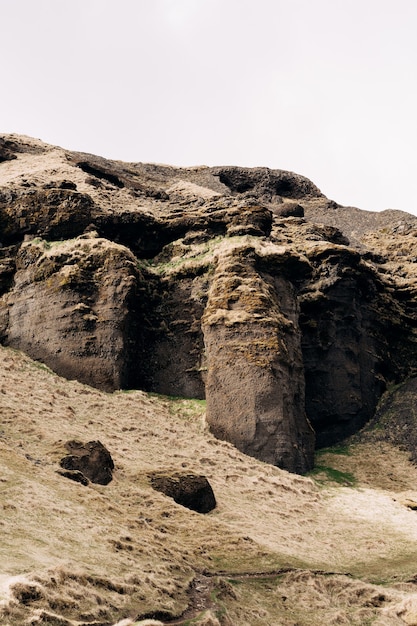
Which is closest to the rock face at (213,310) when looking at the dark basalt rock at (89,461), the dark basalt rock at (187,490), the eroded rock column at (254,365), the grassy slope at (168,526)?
the eroded rock column at (254,365)

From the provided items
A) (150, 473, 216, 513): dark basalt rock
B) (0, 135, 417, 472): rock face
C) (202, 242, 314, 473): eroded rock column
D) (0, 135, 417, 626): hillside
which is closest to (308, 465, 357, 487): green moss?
(0, 135, 417, 626): hillside

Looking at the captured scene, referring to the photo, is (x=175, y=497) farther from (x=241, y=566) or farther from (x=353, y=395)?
(x=353, y=395)

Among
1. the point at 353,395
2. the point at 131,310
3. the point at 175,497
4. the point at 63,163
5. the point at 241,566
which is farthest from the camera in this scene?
the point at 63,163

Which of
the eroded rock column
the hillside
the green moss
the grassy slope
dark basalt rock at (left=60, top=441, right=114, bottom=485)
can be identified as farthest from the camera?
the green moss

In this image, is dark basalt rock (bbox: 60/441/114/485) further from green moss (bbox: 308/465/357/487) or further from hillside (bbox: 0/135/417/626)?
green moss (bbox: 308/465/357/487)

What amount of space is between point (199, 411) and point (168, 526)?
11356mm

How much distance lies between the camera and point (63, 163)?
48.0 meters

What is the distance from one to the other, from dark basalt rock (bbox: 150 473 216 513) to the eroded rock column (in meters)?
6.29

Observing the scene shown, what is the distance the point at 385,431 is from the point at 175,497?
17085 millimetres

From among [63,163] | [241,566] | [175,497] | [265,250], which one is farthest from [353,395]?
[63,163]

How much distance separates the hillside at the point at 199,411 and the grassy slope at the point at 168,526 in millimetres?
65

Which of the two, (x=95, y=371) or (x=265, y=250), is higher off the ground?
(x=265, y=250)

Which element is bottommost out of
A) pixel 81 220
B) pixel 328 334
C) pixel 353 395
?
pixel 353 395

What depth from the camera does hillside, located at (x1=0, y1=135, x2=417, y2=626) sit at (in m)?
12.8
